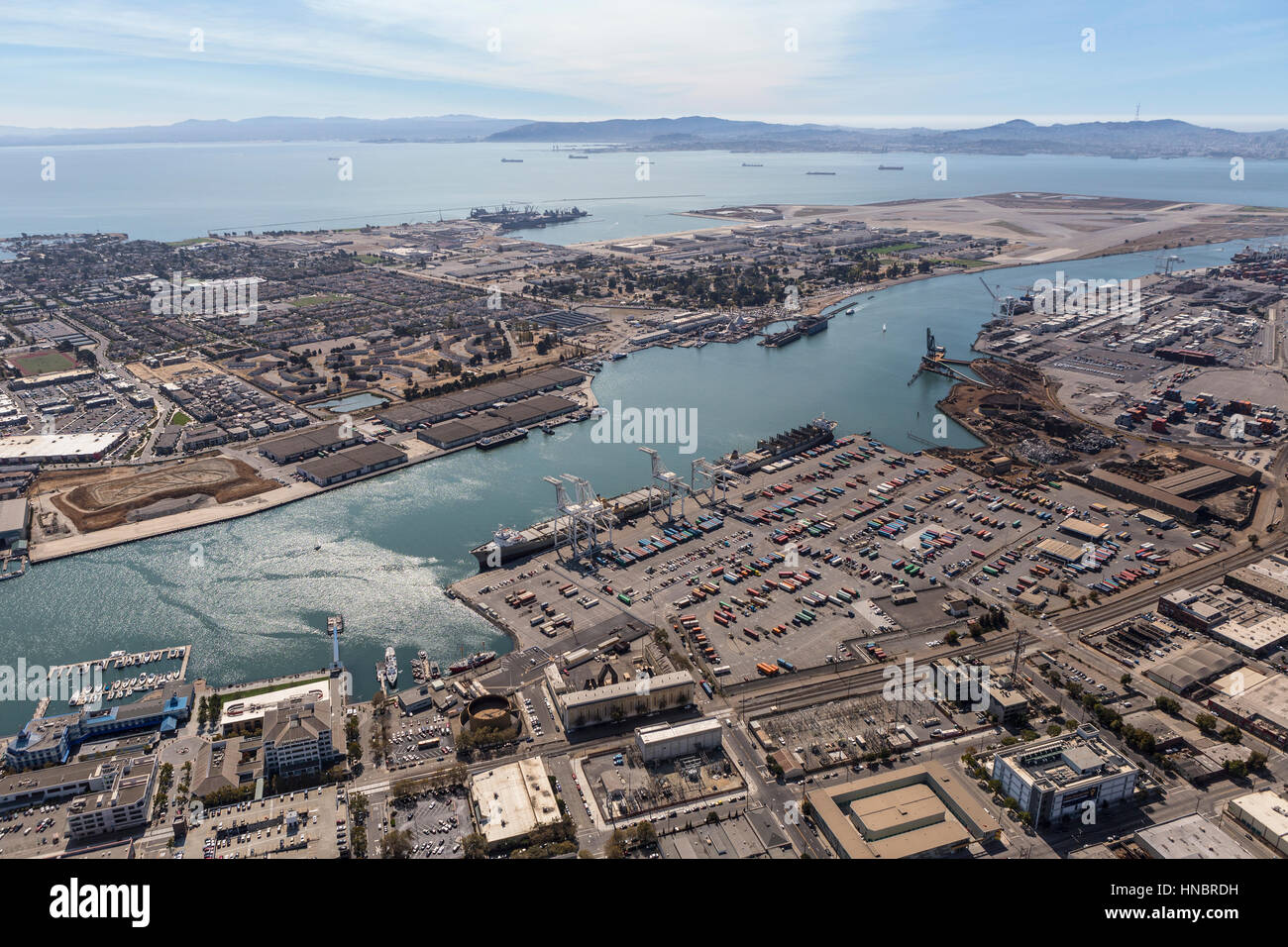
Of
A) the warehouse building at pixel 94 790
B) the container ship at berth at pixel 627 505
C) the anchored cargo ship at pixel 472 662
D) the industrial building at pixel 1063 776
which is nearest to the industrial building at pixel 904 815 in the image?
the industrial building at pixel 1063 776

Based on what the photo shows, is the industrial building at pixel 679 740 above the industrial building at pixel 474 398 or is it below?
below

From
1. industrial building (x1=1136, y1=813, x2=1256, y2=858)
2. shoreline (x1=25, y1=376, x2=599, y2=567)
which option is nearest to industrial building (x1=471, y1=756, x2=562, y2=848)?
industrial building (x1=1136, y1=813, x2=1256, y2=858)

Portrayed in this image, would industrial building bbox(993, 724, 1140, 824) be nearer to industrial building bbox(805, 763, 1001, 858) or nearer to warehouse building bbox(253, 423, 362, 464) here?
industrial building bbox(805, 763, 1001, 858)

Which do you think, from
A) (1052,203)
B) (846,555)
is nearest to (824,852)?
(846,555)

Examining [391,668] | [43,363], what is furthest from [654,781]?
[43,363]

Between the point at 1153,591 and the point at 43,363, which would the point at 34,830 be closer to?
the point at 1153,591

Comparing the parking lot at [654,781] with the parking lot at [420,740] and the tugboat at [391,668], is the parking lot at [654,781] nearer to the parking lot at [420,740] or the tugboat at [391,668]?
the parking lot at [420,740]

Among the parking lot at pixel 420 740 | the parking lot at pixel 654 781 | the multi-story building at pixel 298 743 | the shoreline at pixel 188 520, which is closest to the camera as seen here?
the parking lot at pixel 654 781
